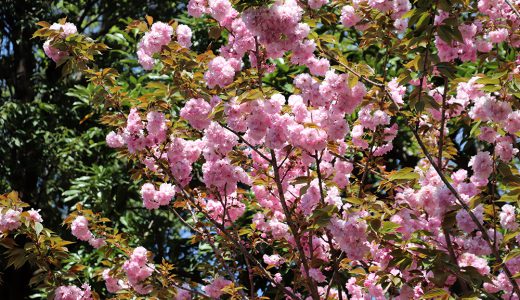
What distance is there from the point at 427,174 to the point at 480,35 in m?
0.67

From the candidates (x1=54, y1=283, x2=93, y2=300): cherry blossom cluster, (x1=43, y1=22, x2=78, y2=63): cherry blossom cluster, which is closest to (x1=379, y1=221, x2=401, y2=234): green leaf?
(x1=54, y1=283, x2=93, y2=300): cherry blossom cluster

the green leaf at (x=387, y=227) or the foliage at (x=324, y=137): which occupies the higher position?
the foliage at (x=324, y=137)

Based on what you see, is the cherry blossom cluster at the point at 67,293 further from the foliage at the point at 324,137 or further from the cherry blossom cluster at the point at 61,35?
the cherry blossom cluster at the point at 61,35

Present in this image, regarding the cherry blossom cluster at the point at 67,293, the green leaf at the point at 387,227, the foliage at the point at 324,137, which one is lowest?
the cherry blossom cluster at the point at 67,293

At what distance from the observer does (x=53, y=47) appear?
10.3 feet

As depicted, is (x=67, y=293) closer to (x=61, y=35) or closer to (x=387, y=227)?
(x=61, y=35)

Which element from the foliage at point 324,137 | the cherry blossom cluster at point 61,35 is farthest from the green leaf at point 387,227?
the cherry blossom cluster at point 61,35

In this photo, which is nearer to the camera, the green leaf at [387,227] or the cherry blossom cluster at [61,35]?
the green leaf at [387,227]

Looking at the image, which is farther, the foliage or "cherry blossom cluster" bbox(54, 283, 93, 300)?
"cherry blossom cluster" bbox(54, 283, 93, 300)

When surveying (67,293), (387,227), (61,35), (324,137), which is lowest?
(67,293)

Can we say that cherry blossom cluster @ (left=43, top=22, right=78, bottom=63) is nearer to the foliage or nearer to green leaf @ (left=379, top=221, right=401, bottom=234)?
the foliage

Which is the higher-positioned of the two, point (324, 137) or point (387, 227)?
point (324, 137)

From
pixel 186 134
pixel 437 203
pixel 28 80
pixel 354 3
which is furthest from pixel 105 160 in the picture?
Result: pixel 437 203

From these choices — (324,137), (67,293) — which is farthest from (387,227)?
(67,293)
